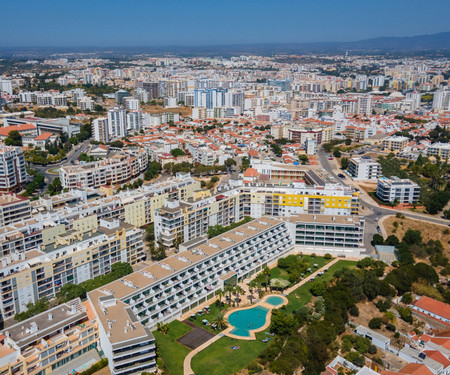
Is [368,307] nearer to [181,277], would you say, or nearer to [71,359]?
[181,277]

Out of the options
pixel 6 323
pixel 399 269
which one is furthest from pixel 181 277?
pixel 399 269

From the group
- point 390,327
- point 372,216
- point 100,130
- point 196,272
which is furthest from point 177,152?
point 390,327

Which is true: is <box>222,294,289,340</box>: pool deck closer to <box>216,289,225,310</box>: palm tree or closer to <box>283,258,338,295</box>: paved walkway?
<box>216,289,225,310</box>: palm tree

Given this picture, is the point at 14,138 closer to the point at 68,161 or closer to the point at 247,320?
the point at 68,161

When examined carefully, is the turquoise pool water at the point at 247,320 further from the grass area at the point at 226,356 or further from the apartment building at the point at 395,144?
the apartment building at the point at 395,144

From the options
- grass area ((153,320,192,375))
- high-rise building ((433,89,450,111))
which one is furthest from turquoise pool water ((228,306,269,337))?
high-rise building ((433,89,450,111))
